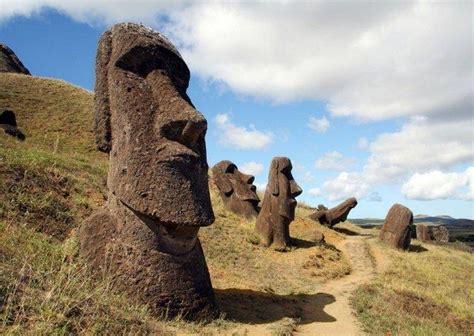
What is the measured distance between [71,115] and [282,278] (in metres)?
22.9

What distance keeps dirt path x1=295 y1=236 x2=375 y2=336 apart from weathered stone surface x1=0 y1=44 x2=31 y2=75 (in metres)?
37.9

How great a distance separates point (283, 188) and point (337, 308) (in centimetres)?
711

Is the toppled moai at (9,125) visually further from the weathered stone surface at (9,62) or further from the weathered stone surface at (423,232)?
the weathered stone surface at (9,62)

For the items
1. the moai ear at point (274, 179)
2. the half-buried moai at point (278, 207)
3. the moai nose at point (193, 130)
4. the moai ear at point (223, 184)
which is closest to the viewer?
the moai nose at point (193, 130)

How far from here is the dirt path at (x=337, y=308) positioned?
318 inches

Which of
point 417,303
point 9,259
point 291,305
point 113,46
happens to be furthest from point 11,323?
point 417,303

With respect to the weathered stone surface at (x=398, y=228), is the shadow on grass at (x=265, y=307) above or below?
Answer: below

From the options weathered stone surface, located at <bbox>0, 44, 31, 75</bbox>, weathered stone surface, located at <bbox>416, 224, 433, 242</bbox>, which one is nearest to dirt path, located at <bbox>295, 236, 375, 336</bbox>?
weathered stone surface, located at <bbox>416, 224, 433, 242</bbox>

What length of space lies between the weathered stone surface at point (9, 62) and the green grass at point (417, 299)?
38310mm

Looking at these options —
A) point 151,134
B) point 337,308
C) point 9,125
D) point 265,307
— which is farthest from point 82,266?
point 9,125

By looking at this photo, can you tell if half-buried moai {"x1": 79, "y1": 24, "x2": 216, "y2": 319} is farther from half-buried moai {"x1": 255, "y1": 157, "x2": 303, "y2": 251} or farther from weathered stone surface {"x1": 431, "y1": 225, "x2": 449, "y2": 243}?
weathered stone surface {"x1": 431, "y1": 225, "x2": 449, "y2": 243}

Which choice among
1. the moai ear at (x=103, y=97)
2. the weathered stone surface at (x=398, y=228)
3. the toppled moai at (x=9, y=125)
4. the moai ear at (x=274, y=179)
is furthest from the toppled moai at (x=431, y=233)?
the moai ear at (x=103, y=97)

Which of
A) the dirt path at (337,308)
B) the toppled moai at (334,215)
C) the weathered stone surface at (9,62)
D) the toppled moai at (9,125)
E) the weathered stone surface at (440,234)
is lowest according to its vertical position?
the dirt path at (337,308)

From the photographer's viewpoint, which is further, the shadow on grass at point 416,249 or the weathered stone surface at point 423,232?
the weathered stone surface at point 423,232
